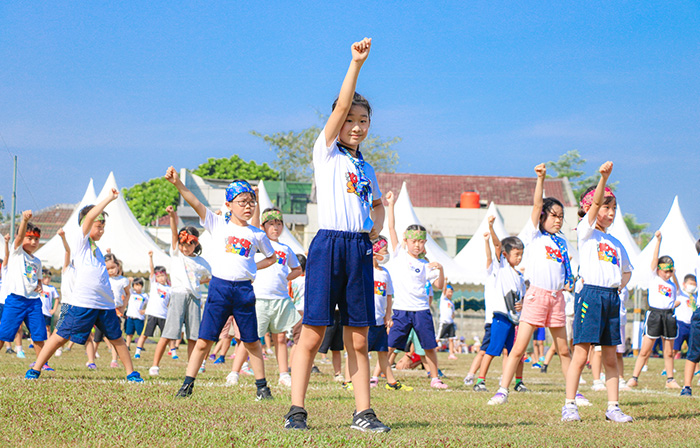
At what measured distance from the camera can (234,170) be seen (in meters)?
66.4

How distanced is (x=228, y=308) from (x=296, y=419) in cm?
246

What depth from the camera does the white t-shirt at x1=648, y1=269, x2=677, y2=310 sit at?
1207 centimetres

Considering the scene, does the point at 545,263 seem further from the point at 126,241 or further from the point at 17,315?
the point at 126,241

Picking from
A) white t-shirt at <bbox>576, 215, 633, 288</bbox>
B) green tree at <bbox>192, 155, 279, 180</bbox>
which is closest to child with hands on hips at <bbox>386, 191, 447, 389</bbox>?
white t-shirt at <bbox>576, 215, 633, 288</bbox>

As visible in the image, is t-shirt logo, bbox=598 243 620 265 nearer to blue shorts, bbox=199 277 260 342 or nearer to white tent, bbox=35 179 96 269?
blue shorts, bbox=199 277 260 342

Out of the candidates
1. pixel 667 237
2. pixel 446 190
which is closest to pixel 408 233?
pixel 667 237

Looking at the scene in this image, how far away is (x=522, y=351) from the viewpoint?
24.5ft

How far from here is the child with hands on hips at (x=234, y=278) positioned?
6934 mm

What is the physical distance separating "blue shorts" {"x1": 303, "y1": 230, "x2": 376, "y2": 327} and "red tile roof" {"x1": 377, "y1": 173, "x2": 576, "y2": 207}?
1733 inches

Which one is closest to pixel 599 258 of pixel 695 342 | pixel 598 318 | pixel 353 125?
pixel 598 318

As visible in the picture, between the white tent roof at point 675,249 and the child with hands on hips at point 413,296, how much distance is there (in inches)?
551

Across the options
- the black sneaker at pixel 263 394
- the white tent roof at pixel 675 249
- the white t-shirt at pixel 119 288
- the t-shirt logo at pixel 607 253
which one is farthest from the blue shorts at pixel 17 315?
the white tent roof at pixel 675 249

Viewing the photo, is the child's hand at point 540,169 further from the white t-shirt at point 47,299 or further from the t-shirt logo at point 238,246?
the white t-shirt at point 47,299

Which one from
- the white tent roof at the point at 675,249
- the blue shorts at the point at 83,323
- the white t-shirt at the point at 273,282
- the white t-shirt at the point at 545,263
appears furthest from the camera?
the white tent roof at the point at 675,249
